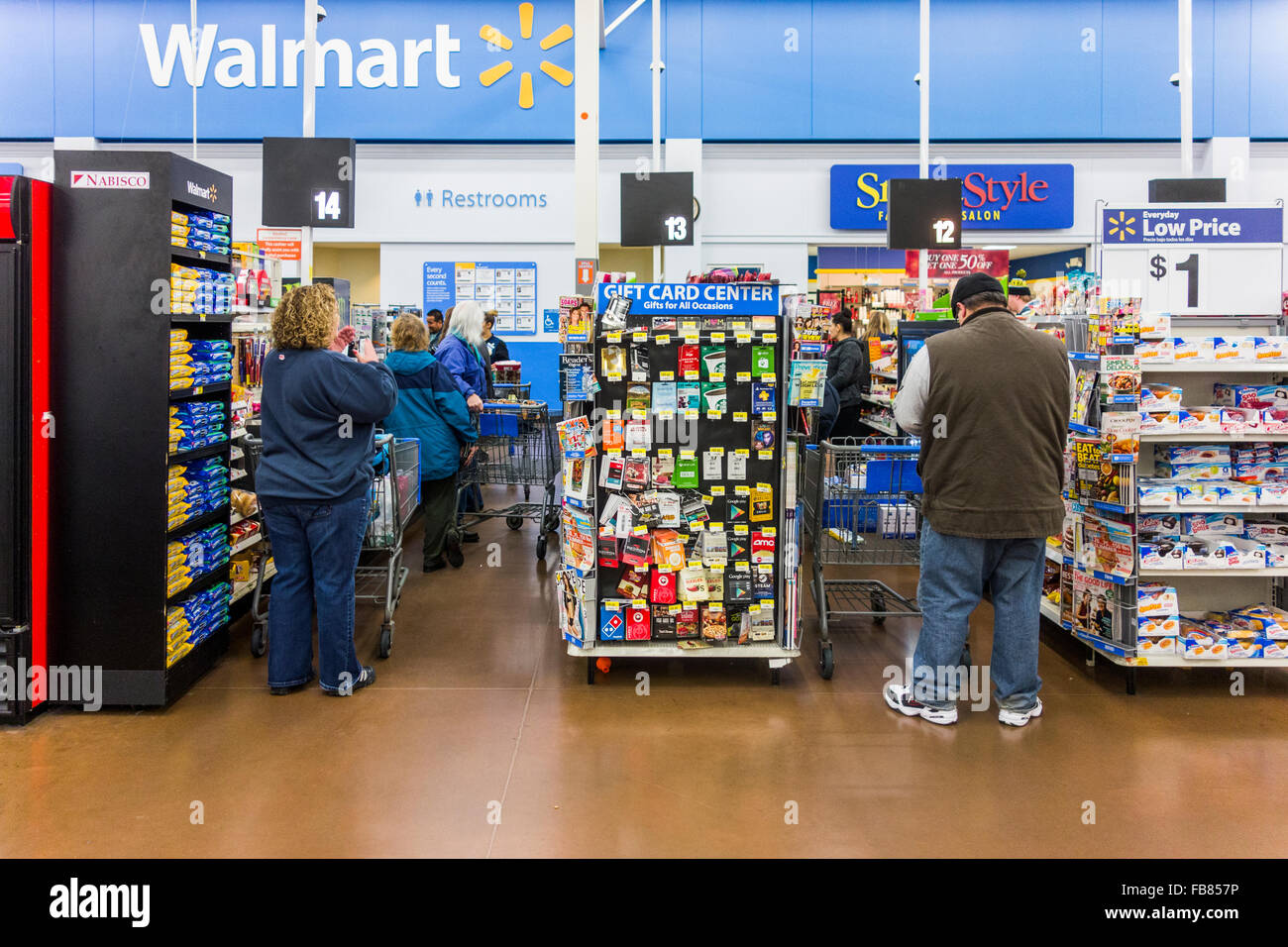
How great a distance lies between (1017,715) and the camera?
4016 mm

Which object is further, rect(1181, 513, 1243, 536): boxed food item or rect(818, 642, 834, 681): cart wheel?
rect(818, 642, 834, 681): cart wheel

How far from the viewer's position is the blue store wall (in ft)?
42.7

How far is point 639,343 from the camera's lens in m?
4.31

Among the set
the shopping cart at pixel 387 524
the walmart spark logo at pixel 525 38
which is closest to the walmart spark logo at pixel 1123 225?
the shopping cart at pixel 387 524

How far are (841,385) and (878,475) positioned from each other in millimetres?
2666

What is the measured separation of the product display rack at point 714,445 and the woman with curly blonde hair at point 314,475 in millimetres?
1032

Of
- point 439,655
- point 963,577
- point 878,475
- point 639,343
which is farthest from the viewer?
point 878,475

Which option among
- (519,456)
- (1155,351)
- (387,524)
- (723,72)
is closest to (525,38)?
(723,72)

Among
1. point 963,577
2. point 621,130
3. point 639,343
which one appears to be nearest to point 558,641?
point 639,343

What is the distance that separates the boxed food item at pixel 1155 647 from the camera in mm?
4324

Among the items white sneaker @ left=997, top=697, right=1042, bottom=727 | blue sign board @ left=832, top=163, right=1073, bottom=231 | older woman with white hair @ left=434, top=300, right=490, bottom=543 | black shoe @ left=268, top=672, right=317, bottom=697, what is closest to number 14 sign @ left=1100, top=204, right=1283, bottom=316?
white sneaker @ left=997, top=697, right=1042, bottom=727

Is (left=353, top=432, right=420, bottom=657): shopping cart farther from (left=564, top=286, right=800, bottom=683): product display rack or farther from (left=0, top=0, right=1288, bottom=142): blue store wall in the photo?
(left=0, top=0, right=1288, bottom=142): blue store wall

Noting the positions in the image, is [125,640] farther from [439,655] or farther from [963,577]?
[963,577]
